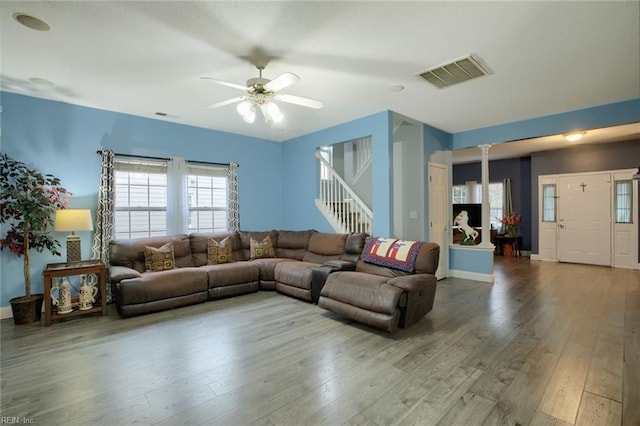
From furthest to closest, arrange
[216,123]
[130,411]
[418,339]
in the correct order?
[216,123] < [418,339] < [130,411]

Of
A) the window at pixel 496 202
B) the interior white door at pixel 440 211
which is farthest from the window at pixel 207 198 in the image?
the window at pixel 496 202

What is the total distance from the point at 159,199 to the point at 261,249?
6.03 feet

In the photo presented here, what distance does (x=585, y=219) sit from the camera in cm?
693

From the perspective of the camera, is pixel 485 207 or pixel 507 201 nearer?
pixel 485 207

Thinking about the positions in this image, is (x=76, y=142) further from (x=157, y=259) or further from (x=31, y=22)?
(x=31, y=22)

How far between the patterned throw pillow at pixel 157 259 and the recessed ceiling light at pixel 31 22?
2745mm

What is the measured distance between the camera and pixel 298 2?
6.82 feet

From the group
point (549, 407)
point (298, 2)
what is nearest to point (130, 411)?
point (549, 407)

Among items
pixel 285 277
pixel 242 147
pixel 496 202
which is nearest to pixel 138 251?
pixel 285 277

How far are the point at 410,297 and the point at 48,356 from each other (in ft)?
11.0

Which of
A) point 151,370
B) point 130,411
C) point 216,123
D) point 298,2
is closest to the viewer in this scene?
point 130,411

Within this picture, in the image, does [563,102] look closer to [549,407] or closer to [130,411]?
[549,407]

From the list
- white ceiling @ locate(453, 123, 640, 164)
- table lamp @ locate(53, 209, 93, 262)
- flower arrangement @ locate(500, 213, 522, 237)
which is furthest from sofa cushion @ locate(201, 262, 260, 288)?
flower arrangement @ locate(500, 213, 522, 237)

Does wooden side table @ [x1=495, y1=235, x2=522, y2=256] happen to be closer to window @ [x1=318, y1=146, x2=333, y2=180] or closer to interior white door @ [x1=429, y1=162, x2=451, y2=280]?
interior white door @ [x1=429, y1=162, x2=451, y2=280]
